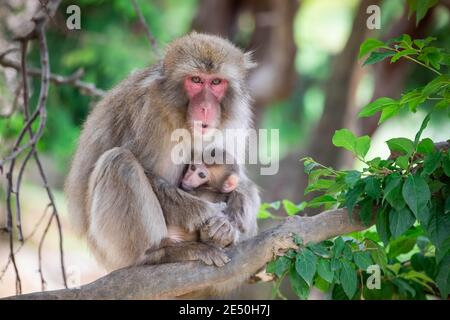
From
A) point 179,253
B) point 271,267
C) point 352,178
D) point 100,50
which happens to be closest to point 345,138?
point 352,178

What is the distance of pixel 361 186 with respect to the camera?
3738 mm

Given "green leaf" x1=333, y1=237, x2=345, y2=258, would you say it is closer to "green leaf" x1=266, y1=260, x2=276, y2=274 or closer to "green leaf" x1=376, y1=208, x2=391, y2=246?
"green leaf" x1=376, y1=208, x2=391, y2=246

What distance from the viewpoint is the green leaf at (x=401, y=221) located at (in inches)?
142

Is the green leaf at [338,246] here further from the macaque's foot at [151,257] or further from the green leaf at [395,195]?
the macaque's foot at [151,257]

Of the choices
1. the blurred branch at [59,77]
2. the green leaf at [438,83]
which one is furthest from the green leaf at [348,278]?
the blurred branch at [59,77]

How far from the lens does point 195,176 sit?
5.06 metres

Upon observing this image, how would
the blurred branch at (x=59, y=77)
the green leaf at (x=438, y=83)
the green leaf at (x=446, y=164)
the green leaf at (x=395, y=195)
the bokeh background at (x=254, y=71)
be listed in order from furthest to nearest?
the bokeh background at (x=254, y=71) < the blurred branch at (x=59, y=77) < the green leaf at (x=395, y=195) < the green leaf at (x=446, y=164) < the green leaf at (x=438, y=83)

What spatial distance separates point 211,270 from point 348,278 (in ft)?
2.97

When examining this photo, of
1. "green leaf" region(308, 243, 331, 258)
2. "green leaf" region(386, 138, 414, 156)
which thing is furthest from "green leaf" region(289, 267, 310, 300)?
"green leaf" region(386, 138, 414, 156)

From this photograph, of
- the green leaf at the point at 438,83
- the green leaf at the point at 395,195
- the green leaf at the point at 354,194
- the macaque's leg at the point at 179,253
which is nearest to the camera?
the green leaf at the point at 438,83

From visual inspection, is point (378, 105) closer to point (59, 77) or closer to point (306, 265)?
point (306, 265)

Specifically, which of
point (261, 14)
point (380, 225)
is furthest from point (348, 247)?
point (261, 14)

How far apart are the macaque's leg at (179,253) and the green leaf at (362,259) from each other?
897 millimetres
